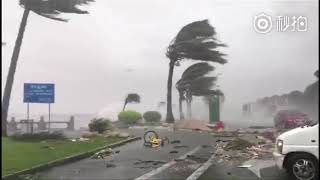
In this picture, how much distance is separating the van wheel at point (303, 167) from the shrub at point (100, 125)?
1226cm

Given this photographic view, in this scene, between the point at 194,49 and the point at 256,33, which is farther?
the point at 194,49

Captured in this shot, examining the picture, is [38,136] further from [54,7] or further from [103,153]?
[54,7]

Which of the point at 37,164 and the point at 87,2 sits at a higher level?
the point at 87,2

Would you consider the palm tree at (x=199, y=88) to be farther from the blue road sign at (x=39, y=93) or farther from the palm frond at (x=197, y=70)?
the blue road sign at (x=39, y=93)

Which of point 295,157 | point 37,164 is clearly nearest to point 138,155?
point 37,164

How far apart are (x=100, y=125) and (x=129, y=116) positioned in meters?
1.55

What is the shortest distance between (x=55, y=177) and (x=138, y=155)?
5001mm

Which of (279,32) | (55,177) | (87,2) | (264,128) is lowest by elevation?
(55,177)

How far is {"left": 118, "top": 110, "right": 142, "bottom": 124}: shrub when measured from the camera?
20.9 metres

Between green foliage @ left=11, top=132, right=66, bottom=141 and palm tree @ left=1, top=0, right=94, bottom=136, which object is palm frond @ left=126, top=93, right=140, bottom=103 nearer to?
green foliage @ left=11, top=132, right=66, bottom=141

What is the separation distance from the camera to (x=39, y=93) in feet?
66.6

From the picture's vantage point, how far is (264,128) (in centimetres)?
1391

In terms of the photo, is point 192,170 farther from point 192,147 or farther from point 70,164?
point 192,147

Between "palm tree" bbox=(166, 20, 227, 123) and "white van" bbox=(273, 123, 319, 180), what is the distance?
265 inches
